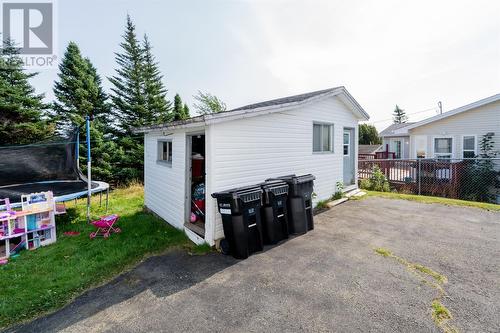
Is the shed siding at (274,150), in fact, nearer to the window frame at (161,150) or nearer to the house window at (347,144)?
the house window at (347,144)

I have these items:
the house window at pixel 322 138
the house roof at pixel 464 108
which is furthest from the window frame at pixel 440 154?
the house window at pixel 322 138

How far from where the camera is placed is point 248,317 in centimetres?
279

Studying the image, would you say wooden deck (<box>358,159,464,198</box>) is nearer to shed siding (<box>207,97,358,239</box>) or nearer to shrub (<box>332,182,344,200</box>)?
shrub (<box>332,182,344,200</box>)

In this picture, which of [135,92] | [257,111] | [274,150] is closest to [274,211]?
[274,150]

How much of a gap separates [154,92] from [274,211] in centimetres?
1697

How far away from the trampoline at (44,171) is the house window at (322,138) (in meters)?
7.03

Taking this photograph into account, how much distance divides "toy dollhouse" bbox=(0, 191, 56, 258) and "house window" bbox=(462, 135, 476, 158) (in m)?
16.4

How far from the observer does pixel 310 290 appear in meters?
3.27

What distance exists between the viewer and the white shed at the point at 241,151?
4750mm

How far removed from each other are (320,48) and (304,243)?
697 cm

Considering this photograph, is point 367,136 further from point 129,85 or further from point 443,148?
point 129,85

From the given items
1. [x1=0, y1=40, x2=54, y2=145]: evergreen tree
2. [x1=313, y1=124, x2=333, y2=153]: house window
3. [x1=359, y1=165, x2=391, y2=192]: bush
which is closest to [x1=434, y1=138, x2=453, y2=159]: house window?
[x1=359, y1=165, x2=391, y2=192]: bush

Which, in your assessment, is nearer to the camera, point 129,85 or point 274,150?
point 274,150

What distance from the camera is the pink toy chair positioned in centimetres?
555
